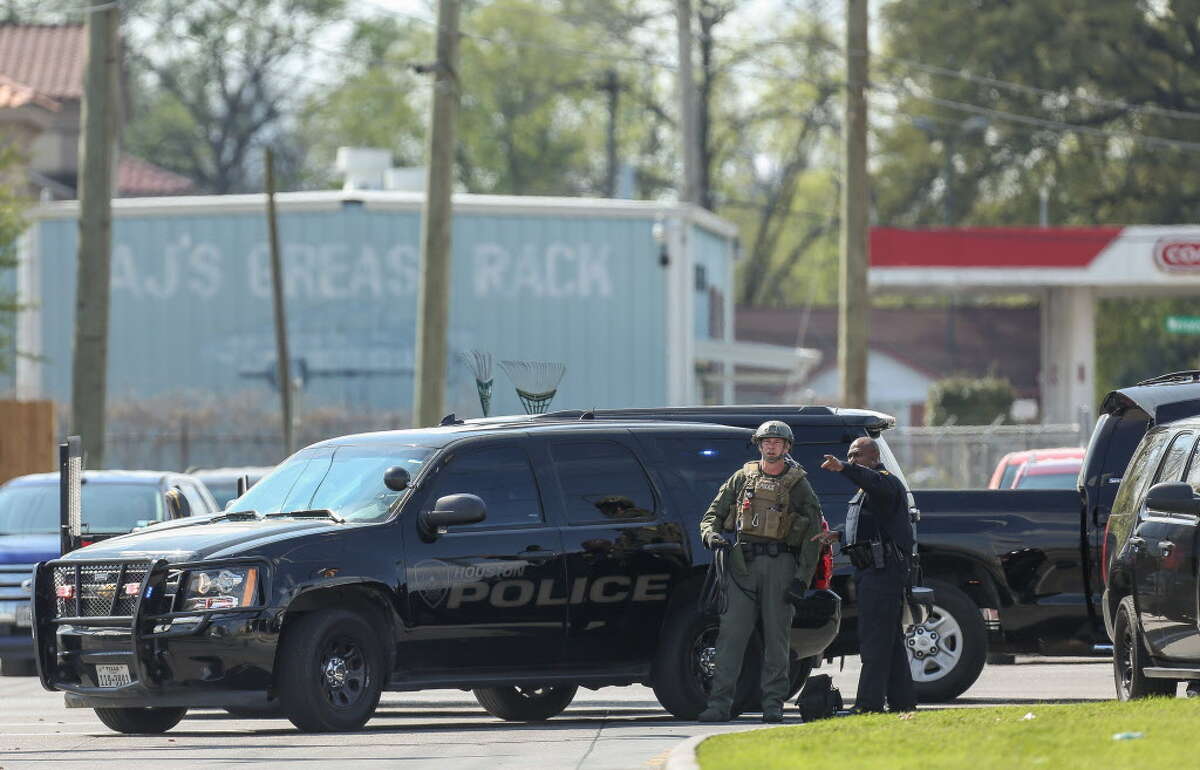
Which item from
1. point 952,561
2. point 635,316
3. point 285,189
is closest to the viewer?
point 952,561

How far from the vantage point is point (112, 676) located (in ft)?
43.3

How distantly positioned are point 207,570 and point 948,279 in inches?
1319

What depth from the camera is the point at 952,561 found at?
51.6 feet

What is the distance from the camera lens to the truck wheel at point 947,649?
15.4 meters

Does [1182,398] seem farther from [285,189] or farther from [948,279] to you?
[285,189]

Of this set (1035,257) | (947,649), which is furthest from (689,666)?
(1035,257)

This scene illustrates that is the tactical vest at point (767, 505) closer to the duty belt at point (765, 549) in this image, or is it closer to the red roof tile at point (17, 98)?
the duty belt at point (765, 549)

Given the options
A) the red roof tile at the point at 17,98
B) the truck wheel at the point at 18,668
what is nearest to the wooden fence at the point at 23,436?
the truck wheel at the point at 18,668

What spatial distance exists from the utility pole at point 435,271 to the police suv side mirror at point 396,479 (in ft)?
35.2

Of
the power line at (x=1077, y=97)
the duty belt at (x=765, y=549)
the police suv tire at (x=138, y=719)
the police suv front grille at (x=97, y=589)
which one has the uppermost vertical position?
the power line at (x=1077, y=97)

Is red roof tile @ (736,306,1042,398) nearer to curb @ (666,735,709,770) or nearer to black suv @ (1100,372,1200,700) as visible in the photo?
black suv @ (1100,372,1200,700)

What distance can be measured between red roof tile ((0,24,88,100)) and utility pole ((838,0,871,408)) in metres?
28.2

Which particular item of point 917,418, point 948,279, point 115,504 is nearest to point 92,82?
point 115,504

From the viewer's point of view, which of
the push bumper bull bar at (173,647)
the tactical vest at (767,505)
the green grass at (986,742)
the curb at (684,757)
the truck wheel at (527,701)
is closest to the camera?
the green grass at (986,742)
